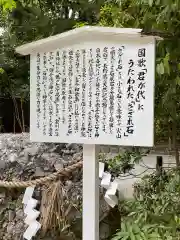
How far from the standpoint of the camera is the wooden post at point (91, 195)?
2980 mm

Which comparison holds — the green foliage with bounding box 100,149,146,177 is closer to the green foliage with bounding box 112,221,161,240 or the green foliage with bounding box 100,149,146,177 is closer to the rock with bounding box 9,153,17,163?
the green foliage with bounding box 112,221,161,240

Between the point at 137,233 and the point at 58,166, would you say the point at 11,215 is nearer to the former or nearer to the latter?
the point at 58,166

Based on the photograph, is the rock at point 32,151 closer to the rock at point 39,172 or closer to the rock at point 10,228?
the rock at point 39,172

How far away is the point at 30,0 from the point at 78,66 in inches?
→ 187

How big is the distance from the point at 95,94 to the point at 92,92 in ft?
0.10

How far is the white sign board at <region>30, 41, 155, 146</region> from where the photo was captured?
2.69 metres

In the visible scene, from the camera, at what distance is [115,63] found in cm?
279

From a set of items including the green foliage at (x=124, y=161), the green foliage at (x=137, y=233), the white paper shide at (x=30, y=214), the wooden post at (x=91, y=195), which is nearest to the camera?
the green foliage at (x=137, y=233)

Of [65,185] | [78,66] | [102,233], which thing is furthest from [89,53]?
[102,233]


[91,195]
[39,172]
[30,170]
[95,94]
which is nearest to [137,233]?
[91,195]

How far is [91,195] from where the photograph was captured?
2.98 meters

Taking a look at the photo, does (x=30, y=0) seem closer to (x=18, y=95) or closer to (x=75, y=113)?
(x=18, y=95)

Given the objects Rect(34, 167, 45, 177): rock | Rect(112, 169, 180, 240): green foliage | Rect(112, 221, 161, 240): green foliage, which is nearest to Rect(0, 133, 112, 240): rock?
Rect(34, 167, 45, 177): rock

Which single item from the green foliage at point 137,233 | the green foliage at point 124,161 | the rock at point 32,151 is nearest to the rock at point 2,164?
the rock at point 32,151
